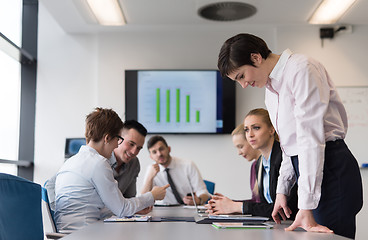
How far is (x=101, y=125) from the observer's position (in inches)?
102

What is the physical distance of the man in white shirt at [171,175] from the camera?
4344mm

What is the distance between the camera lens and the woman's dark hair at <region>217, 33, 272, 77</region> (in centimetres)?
174

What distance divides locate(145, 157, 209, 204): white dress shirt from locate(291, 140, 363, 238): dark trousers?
2848 millimetres

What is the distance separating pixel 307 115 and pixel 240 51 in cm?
37

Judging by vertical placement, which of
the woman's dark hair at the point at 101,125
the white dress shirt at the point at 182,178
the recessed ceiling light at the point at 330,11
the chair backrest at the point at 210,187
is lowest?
the chair backrest at the point at 210,187

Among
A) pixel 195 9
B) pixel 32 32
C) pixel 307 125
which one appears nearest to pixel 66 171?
pixel 307 125

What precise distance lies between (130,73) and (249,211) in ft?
11.4

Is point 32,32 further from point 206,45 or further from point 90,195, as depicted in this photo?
point 90,195

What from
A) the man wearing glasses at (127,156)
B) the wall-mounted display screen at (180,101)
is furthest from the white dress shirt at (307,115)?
the wall-mounted display screen at (180,101)

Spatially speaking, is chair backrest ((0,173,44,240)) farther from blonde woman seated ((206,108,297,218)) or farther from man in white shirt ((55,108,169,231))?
blonde woman seated ((206,108,297,218))

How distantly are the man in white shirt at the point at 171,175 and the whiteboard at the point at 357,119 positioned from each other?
6.54 feet

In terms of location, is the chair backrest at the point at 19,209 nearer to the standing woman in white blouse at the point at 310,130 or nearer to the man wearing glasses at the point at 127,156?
the standing woman in white blouse at the point at 310,130

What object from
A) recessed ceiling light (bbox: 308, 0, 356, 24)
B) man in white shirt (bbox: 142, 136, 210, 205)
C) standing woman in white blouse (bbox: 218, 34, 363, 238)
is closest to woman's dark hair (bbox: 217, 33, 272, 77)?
standing woman in white blouse (bbox: 218, 34, 363, 238)

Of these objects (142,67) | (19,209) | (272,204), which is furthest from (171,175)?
(19,209)
